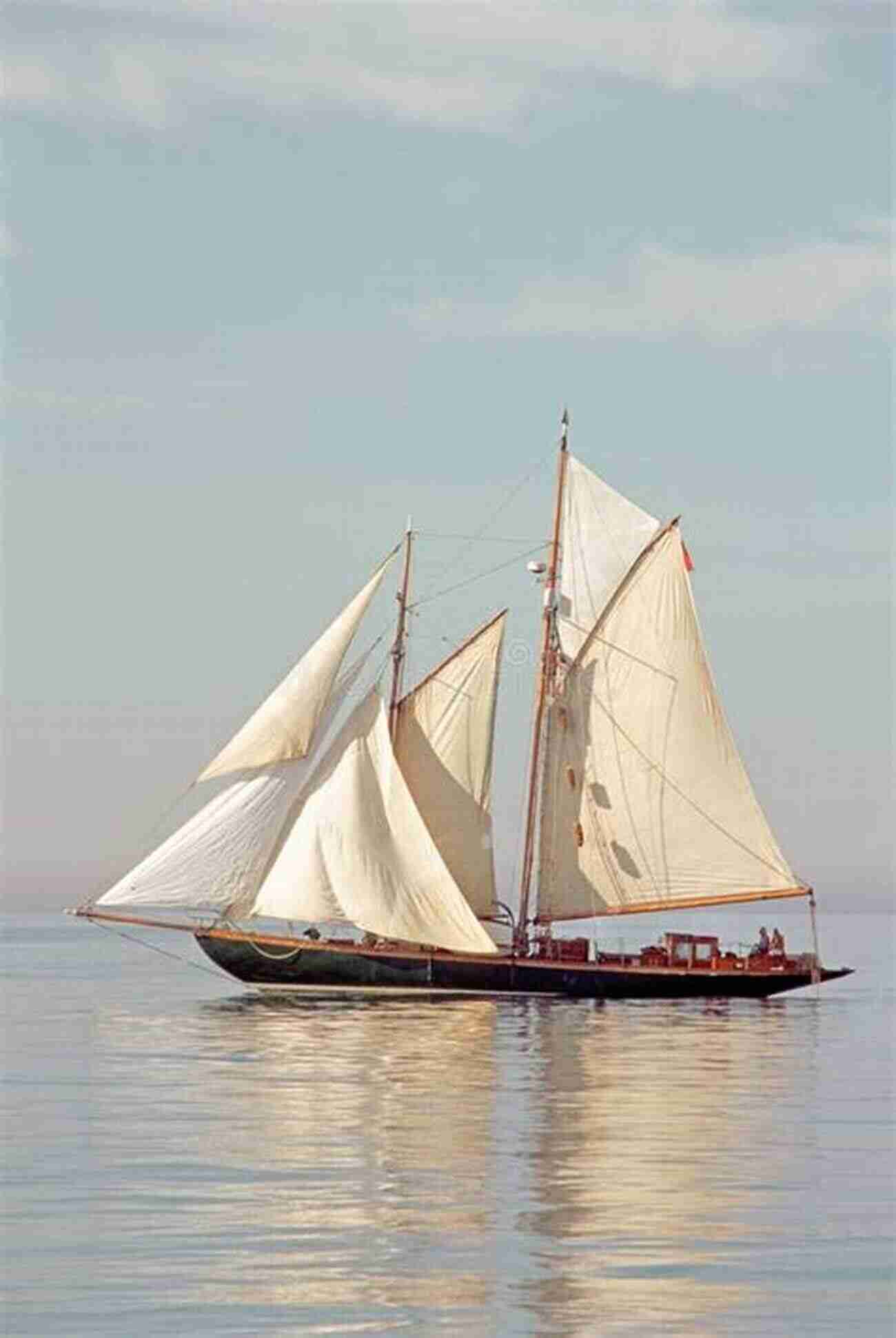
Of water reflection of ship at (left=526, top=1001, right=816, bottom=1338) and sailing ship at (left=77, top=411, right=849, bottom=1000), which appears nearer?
water reflection of ship at (left=526, top=1001, right=816, bottom=1338)

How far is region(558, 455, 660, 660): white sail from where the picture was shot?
95.6 m

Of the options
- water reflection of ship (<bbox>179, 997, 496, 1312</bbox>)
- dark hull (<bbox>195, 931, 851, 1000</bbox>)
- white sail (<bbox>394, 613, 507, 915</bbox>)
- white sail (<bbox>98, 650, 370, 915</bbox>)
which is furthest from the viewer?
white sail (<bbox>394, 613, 507, 915</bbox>)

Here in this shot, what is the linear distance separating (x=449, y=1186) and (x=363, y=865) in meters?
49.6

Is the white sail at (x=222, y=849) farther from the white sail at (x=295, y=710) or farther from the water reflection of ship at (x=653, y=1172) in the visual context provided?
the water reflection of ship at (x=653, y=1172)

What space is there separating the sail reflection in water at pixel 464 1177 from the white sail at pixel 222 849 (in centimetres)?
1328

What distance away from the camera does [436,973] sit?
310 ft

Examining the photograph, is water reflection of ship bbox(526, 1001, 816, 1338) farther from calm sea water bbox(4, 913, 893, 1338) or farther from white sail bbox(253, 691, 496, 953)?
white sail bbox(253, 691, 496, 953)

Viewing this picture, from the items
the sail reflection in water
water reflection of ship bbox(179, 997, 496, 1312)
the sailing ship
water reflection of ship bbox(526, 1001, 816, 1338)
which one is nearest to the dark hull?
the sailing ship

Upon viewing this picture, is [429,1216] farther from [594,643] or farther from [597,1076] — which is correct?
[594,643]

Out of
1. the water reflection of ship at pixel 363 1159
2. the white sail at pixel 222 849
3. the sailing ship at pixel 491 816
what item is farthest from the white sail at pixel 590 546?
the water reflection of ship at pixel 363 1159

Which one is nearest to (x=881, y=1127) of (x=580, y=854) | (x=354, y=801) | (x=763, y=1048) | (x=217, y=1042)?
(x=763, y=1048)

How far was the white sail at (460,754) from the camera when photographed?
95062 millimetres

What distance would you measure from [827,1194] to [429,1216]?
6249mm

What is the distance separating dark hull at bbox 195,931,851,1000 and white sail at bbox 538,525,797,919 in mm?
2365
